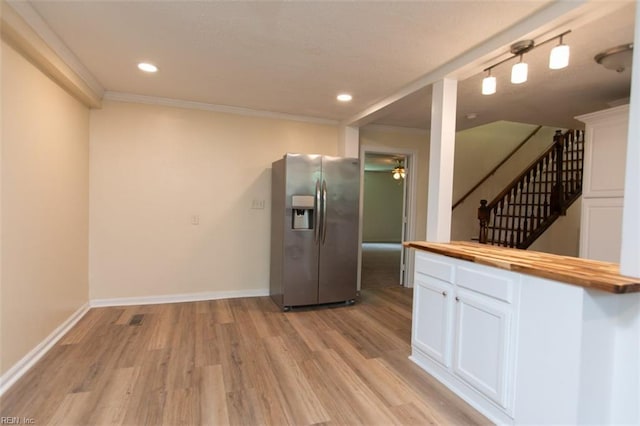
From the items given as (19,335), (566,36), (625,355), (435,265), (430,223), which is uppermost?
(566,36)

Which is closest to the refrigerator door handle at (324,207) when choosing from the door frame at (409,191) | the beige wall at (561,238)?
the door frame at (409,191)

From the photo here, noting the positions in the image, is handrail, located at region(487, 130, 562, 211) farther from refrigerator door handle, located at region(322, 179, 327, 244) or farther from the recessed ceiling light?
A: the recessed ceiling light

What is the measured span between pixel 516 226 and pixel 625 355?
4195mm

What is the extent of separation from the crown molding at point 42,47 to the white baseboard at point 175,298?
86.2 inches

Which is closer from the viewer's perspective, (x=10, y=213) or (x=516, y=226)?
(x=10, y=213)

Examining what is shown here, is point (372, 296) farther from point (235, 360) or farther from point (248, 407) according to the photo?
point (248, 407)

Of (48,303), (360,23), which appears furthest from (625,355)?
(48,303)

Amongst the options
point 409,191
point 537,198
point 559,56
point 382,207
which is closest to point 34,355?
point 559,56

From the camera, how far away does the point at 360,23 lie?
201 cm

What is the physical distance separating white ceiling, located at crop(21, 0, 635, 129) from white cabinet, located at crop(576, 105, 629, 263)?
326 millimetres

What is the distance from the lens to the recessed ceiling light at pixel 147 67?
2.71 meters

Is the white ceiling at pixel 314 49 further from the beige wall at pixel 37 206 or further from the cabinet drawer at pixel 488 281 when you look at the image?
the cabinet drawer at pixel 488 281

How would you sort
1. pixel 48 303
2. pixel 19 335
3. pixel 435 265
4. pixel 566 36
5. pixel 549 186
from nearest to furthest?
pixel 566 36, pixel 19 335, pixel 435 265, pixel 48 303, pixel 549 186

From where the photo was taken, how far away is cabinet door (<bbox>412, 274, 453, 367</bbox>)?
2186mm
